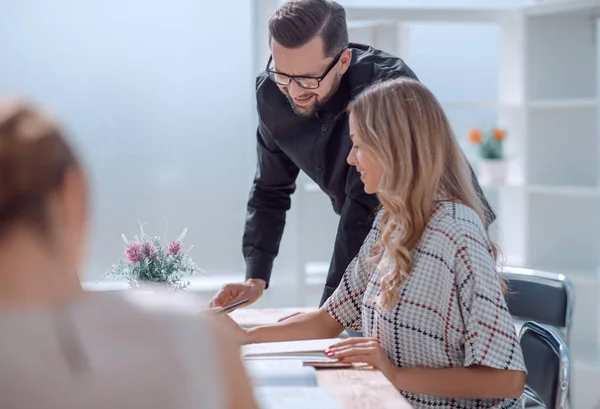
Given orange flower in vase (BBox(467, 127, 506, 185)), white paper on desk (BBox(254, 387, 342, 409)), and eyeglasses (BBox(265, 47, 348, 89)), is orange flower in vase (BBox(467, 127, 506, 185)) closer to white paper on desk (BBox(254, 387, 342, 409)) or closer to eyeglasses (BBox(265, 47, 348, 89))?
eyeglasses (BBox(265, 47, 348, 89))

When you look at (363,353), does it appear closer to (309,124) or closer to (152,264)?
(152,264)

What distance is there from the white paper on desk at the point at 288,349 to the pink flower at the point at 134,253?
43cm

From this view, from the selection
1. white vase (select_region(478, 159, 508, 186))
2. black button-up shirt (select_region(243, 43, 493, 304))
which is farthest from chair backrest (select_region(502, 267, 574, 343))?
white vase (select_region(478, 159, 508, 186))

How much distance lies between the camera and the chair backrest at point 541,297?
228cm

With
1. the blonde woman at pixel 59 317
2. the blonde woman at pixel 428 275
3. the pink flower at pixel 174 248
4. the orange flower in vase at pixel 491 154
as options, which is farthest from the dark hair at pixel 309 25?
the orange flower in vase at pixel 491 154

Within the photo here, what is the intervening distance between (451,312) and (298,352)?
1.03 feet

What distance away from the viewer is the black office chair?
2064mm

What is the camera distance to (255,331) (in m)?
1.98

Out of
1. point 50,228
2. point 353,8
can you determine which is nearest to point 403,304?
point 50,228

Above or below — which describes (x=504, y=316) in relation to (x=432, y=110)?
below

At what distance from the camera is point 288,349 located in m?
1.74

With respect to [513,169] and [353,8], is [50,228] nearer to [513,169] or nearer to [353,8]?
[353,8]

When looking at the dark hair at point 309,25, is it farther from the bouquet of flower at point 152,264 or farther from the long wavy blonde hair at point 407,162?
the bouquet of flower at point 152,264

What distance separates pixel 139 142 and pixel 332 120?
5.76 feet
